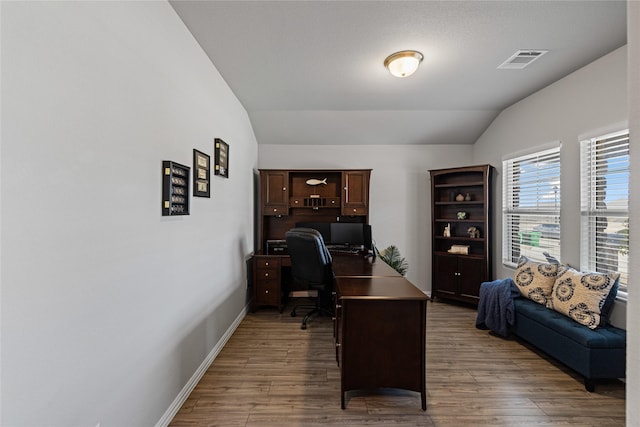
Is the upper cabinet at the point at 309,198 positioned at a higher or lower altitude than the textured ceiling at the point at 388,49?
lower

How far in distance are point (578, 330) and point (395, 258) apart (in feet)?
7.84

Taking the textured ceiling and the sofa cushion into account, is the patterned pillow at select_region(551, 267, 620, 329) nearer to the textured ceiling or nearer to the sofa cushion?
the sofa cushion

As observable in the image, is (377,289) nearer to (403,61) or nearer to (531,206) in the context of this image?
(403,61)

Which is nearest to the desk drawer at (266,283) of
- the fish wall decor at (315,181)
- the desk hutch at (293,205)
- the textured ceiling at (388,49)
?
the desk hutch at (293,205)

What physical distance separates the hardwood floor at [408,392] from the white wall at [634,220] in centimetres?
165

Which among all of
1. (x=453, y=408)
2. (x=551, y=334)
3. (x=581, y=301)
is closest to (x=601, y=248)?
(x=581, y=301)

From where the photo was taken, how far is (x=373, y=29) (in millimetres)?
2109

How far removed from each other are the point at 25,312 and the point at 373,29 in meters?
2.54

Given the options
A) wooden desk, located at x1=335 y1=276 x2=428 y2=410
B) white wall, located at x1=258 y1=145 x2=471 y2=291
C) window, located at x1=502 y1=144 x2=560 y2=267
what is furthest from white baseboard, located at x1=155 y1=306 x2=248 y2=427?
window, located at x1=502 y1=144 x2=560 y2=267

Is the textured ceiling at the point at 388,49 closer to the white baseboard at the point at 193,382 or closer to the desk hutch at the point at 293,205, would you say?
the desk hutch at the point at 293,205

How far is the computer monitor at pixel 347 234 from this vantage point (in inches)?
165

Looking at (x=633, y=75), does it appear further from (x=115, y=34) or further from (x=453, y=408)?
(x=453, y=408)

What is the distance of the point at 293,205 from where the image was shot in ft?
A: 13.8

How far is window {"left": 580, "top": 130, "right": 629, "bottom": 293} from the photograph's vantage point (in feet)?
7.88
